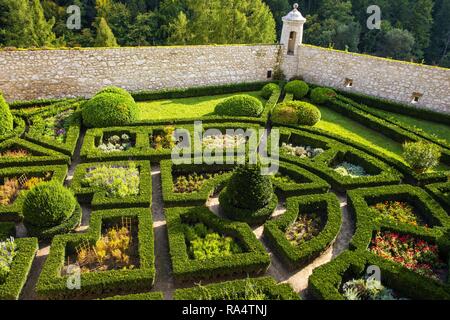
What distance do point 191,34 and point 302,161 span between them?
2252 cm

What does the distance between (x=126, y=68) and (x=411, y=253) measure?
14.4 metres

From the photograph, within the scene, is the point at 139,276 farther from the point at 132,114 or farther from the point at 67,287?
the point at 132,114

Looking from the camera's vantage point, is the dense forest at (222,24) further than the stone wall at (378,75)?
Yes

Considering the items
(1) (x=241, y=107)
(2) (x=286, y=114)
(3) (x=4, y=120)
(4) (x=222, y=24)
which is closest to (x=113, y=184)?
(3) (x=4, y=120)

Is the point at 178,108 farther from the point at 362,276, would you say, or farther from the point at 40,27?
the point at 40,27

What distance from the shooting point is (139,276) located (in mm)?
8102

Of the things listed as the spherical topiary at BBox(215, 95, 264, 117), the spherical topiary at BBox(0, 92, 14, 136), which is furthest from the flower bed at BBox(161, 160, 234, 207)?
the spherical topiary at BBox(0, 92, 14, 136)

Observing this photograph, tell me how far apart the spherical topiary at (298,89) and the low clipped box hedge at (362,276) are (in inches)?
453

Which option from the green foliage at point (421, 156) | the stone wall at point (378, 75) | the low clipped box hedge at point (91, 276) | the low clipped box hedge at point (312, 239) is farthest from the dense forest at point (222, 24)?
the low clipped box hedge at point (91, 276)

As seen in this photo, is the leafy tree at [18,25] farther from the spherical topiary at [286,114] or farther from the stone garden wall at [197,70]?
the spherical topiary at [286,114]

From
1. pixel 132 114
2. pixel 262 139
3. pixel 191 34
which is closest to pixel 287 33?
pixel 262 139

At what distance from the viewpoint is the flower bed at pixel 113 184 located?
10469mm

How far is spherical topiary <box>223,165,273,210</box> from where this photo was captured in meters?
9.78

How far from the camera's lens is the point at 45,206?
9109mm
